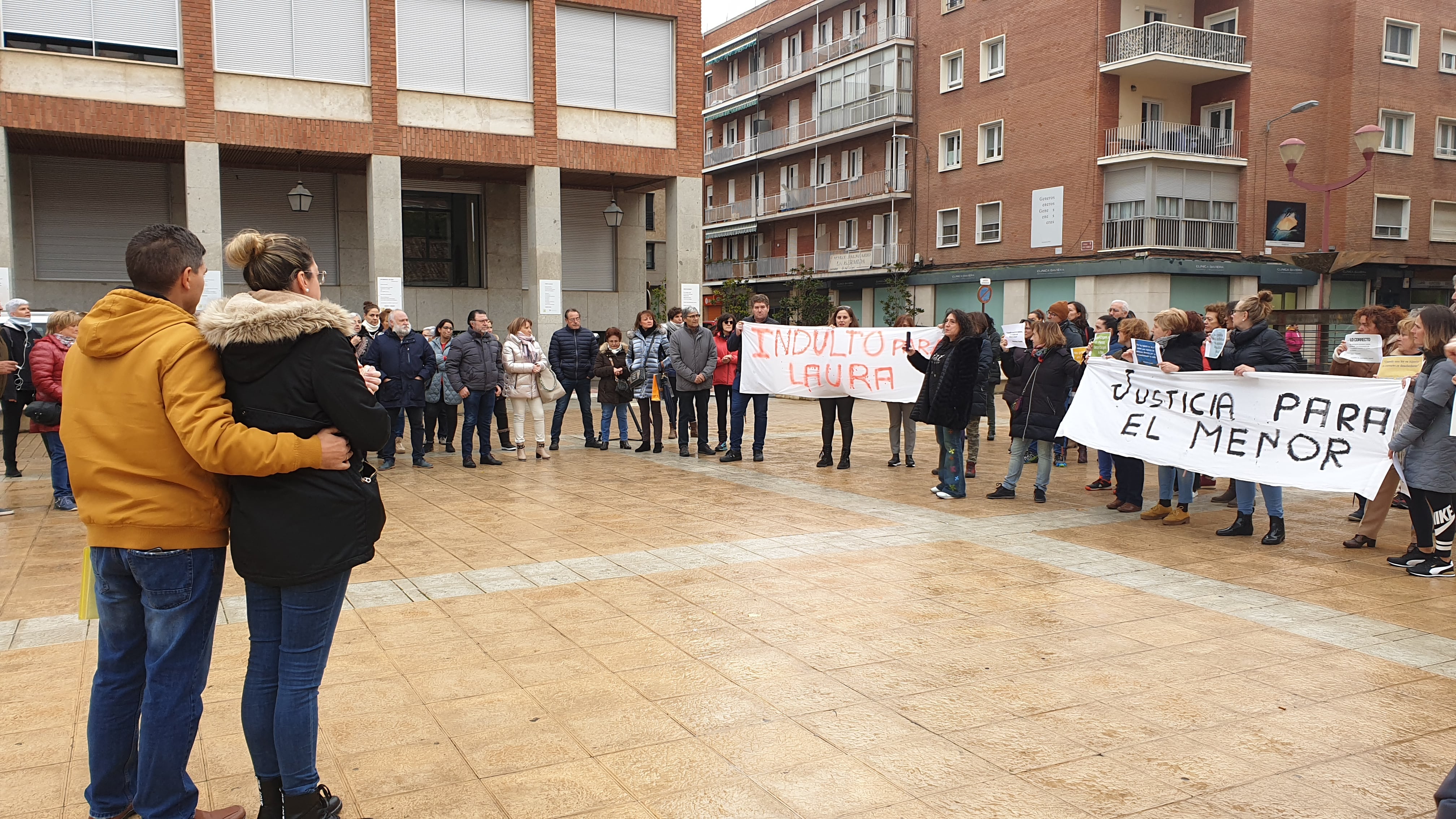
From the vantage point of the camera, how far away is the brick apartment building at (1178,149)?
35969mm

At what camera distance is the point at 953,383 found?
10.5m

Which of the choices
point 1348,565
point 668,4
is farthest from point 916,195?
point 1348,565

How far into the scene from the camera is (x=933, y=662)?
5379 mm

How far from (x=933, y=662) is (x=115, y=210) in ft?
79.1

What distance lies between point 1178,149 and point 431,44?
26179 millimetres

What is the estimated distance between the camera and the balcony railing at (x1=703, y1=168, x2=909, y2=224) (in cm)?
4706

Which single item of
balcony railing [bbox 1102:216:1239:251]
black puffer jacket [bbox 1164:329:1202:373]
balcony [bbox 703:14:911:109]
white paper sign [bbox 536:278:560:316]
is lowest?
Answer: black puffer jacket [bbox 1164:329:1202:373]

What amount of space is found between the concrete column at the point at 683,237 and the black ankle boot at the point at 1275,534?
57.8ft

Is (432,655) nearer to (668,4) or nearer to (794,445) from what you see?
(794,445)

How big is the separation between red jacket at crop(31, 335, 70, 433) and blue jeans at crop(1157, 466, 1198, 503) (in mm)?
10599

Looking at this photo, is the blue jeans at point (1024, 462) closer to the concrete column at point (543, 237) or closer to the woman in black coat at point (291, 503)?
the woman in black coat at point (291, 503)

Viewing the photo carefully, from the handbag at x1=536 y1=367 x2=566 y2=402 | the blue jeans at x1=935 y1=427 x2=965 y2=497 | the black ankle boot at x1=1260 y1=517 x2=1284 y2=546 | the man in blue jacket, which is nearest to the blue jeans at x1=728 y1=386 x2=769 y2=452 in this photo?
the man in blue jacket

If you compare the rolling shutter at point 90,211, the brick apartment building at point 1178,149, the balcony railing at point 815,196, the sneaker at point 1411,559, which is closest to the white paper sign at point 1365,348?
the sneaker at point 1411,559

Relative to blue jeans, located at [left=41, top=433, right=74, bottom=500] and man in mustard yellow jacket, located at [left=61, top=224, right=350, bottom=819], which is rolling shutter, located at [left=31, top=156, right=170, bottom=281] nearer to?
blue jeans, located at [left=41, top=433, right=74, bottom=500]
